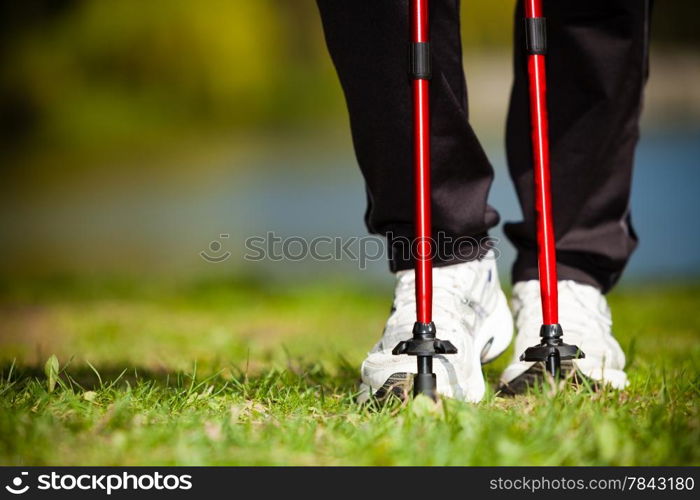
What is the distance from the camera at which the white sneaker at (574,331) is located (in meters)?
1.60

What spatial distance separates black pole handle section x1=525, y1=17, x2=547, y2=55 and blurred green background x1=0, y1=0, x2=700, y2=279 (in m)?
6.55

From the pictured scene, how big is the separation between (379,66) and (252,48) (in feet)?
27.0

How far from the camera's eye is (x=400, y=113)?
5.03 ft

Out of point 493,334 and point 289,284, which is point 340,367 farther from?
point 289,284

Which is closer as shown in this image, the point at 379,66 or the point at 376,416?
the point at 376,416

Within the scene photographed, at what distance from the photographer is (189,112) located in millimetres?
10320

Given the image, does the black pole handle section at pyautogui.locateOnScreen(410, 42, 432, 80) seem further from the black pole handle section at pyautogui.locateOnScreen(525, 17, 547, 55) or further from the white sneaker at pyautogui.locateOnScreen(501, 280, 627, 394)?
the white sneaker at pyautogui.locateOnScreen(501, 280, 627, 394)

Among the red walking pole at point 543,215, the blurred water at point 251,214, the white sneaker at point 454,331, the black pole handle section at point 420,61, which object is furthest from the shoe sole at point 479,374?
the blurred water at point 251,214

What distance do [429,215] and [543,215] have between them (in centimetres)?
26

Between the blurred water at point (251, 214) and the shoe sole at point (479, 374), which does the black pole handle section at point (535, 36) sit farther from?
the blurred water at point (251, 214)

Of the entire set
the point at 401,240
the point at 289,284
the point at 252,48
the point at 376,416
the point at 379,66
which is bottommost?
the point at 289,284

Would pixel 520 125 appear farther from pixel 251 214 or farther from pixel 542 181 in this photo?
pixel 251 214
